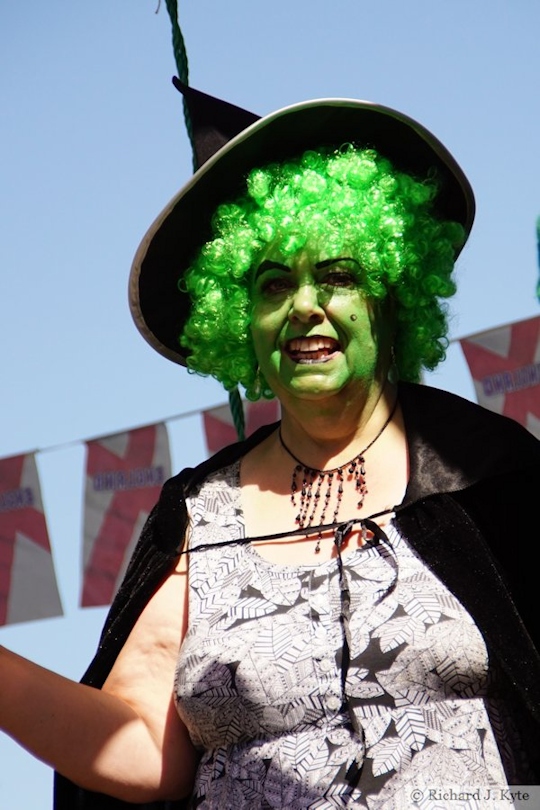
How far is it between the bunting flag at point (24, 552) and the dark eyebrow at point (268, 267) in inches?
246

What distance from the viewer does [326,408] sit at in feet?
10.1

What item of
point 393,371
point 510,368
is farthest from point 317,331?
point 510,368

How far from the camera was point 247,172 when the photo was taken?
3332 mm

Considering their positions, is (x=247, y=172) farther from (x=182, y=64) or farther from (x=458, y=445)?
(x=458, y=445)

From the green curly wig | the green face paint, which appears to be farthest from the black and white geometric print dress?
the green curly wig

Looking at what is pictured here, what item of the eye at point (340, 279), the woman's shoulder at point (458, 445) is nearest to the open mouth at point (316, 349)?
the eye at point (340, 279)

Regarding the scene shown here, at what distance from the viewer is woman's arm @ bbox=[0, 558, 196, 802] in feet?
8.98

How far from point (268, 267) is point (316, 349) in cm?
27

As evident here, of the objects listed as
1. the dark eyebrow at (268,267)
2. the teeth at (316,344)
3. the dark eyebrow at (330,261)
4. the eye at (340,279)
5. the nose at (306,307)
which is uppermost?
the dark eyebrow at (268,267)

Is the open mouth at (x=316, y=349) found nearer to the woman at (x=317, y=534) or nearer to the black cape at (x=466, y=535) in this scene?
the woman at (x=317, y=534)

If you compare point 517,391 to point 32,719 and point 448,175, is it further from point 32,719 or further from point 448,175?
point 32,719

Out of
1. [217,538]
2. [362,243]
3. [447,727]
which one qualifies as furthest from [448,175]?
[447,727]

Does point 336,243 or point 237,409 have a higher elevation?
point 336,243

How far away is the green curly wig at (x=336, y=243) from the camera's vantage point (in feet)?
10.3
